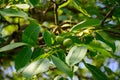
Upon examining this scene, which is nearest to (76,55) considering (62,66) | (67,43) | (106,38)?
(62,66)

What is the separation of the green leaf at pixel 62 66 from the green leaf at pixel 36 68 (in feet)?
0.09

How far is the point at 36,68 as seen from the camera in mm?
1114

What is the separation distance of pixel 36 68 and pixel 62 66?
8 cm

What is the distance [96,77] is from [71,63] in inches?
8.2

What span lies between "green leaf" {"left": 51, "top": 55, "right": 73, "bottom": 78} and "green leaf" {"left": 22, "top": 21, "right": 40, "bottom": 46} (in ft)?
0.63

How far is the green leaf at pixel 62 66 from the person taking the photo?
3.56ft

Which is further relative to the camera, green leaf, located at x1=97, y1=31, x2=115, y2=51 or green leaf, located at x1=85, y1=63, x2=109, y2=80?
green leaf, located at x1=97, y1=31, x2=115, y2=51

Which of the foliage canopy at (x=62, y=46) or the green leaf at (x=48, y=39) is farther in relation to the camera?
the green leaf at (x=48, y=39)

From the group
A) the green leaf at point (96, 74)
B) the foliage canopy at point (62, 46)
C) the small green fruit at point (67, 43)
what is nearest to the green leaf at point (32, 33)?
the foliage canopy at point (62, 46)

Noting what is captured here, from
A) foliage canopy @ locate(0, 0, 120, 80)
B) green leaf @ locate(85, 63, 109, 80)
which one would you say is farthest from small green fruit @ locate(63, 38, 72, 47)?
green leaf @ locate(85, 63, 109, 80)

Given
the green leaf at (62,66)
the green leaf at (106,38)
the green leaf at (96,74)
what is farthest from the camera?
the green leaf at (106,38)

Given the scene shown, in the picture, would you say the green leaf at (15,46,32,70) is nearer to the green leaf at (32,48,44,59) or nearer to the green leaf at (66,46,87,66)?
the green leaf at (32,48,44,59)

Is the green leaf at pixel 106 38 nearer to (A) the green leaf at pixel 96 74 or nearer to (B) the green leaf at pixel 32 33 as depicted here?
(A) the green leaf at pixel 96 74

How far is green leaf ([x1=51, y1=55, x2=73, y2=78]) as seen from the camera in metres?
1.08
